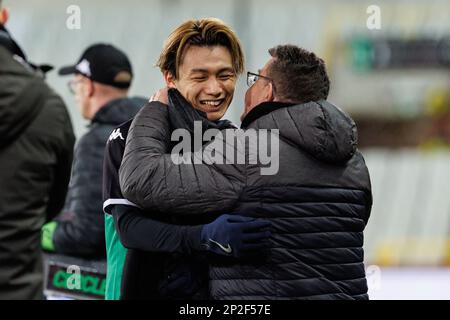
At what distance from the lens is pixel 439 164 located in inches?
460

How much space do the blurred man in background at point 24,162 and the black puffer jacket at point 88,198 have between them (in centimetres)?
170

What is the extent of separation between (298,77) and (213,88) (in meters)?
Result: 0.30

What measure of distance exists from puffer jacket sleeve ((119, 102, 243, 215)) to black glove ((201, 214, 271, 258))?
0.05 meters

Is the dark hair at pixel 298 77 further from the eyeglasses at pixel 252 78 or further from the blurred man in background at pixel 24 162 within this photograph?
the blurred man in background at pixel 24 162

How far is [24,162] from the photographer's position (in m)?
2.26

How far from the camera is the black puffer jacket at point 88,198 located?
4.05 metres

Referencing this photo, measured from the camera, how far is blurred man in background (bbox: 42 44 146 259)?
4.06 meters

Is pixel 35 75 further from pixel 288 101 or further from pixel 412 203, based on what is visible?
pixel 412 203

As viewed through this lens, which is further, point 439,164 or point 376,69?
point 376,69

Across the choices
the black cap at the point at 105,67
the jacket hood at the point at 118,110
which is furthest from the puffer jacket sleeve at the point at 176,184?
the black cap at the point at 105,67

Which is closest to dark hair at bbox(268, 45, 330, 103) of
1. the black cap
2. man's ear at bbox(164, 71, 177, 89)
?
man's ear at bbox(164, 71, 177, 89)

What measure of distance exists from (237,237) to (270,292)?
0.17 meters

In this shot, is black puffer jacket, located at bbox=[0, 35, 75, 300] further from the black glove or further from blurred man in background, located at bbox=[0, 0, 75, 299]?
the black glove
